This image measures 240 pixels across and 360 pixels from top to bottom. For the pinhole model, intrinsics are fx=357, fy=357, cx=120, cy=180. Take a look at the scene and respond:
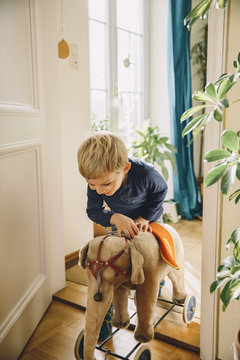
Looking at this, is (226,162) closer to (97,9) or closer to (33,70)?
(33,70)

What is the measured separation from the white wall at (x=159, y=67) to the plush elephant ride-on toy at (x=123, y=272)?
2.49 meters

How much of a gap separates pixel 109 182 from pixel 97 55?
219 centimetres

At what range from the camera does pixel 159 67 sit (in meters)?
3.80

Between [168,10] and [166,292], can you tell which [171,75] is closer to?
[168,10]

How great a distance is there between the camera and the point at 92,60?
3.12m

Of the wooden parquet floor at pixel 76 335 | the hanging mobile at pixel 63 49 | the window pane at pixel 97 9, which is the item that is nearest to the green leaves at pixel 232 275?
the wooden parquet floor at pixel 76 335

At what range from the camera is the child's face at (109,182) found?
1.28 m

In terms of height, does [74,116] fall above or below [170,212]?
above

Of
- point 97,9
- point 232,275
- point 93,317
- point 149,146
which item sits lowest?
point 93,317

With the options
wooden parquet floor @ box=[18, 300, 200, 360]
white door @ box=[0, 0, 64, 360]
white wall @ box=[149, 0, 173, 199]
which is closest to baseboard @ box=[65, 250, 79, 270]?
white door @ box=[0, 0, 64, 360]

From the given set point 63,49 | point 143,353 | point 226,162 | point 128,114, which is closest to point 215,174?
point 226,162

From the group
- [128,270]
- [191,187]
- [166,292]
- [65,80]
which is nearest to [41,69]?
[65,80]

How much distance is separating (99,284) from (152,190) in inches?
17.2

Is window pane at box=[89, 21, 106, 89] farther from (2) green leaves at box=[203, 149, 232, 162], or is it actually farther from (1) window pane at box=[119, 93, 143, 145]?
(2) green leaves at box=[203, 149, 232, 162]
